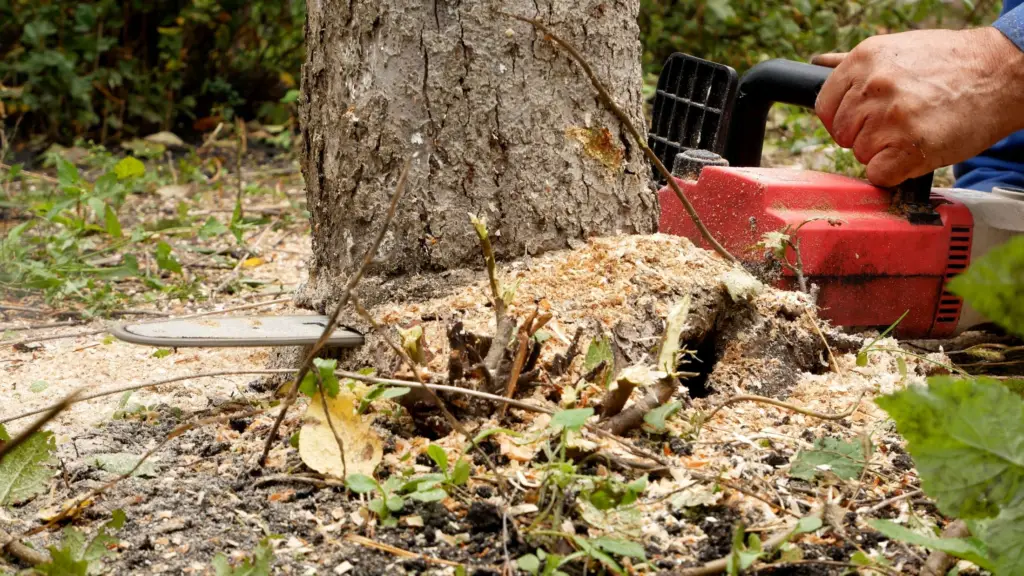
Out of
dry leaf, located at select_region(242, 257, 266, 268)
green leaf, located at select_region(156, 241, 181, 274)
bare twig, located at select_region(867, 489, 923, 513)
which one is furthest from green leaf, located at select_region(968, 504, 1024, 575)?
dry leaf, located at select_region(242, 257, 266, 268)

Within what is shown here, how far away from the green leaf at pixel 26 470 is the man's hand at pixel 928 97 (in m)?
1.71

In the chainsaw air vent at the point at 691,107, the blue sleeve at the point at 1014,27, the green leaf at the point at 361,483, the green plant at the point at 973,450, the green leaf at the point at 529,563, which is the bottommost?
the green leaf at the point at 529,563

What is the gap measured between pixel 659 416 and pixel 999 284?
0.78 m

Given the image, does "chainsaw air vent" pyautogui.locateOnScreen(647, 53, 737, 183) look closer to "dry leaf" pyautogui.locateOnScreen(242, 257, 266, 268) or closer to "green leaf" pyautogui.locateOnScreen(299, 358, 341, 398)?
"green leaf" pyautogui.locateOnScreen(299, 358, 341, 398)

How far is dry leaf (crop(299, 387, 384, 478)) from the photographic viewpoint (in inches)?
59.9

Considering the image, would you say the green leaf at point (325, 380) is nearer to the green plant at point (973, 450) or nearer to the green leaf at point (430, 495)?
the green leaf at point (430, 495)

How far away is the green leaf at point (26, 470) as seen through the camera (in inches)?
61.2

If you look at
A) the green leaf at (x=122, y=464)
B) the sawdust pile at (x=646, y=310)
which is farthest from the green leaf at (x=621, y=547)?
the green leaf at (x=122, y=464)

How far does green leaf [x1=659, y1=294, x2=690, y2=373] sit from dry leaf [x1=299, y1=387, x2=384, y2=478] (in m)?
0.48

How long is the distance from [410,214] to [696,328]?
0.56 m

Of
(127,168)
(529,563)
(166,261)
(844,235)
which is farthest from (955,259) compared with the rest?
(127,168)

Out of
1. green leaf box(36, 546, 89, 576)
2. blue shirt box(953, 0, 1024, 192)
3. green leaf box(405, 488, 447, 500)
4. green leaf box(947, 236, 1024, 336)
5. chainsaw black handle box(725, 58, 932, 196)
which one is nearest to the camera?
green leaf box(947, 236, 1024, 336)

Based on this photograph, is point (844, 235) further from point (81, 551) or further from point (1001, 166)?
point (81, 551)

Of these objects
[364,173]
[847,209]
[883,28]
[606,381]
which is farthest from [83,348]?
[883,28]
